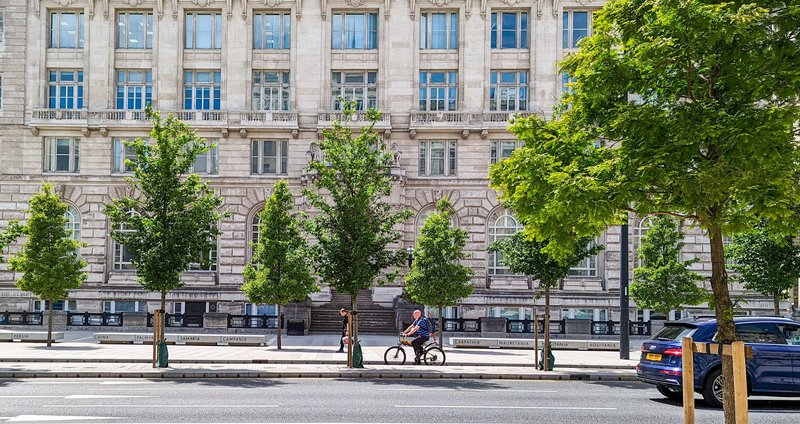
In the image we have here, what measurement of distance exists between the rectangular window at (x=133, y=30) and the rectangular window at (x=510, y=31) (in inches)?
749

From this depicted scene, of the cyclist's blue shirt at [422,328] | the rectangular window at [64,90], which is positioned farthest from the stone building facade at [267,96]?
the cyclist's blue shirt at [422,328]

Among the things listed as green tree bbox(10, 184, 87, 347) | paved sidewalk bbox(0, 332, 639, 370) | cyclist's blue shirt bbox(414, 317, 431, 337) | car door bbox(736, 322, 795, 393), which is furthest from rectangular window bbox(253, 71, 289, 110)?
car door bbox(736, 322, 795, 393)

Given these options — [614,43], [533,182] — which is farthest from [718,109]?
[533,182]

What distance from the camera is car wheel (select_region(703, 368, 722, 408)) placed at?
17.5 metres

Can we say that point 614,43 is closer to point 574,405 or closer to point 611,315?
point 574,405

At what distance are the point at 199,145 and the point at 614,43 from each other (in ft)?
54.4

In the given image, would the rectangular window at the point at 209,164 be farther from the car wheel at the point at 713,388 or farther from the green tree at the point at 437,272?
the car wheel at the point at 713,388

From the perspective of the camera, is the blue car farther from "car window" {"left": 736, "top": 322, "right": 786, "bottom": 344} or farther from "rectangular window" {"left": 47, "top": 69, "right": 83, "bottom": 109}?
"rectangular window" {"left": 47, "top": 69, "right": 83, "bottom": 109}

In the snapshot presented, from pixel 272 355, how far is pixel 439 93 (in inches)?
847

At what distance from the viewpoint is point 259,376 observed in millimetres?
23281

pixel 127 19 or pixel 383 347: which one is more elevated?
pixel 127 19

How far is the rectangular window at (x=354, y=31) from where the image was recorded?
46500 mm

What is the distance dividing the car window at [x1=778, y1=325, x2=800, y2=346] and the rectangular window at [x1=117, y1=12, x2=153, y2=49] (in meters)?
37.7

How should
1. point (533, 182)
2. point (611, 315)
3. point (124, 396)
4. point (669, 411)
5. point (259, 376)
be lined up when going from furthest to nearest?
point (611, 315) → point (259, 376) → point (124, 396) → point (669, 411) → point (533, 182)
